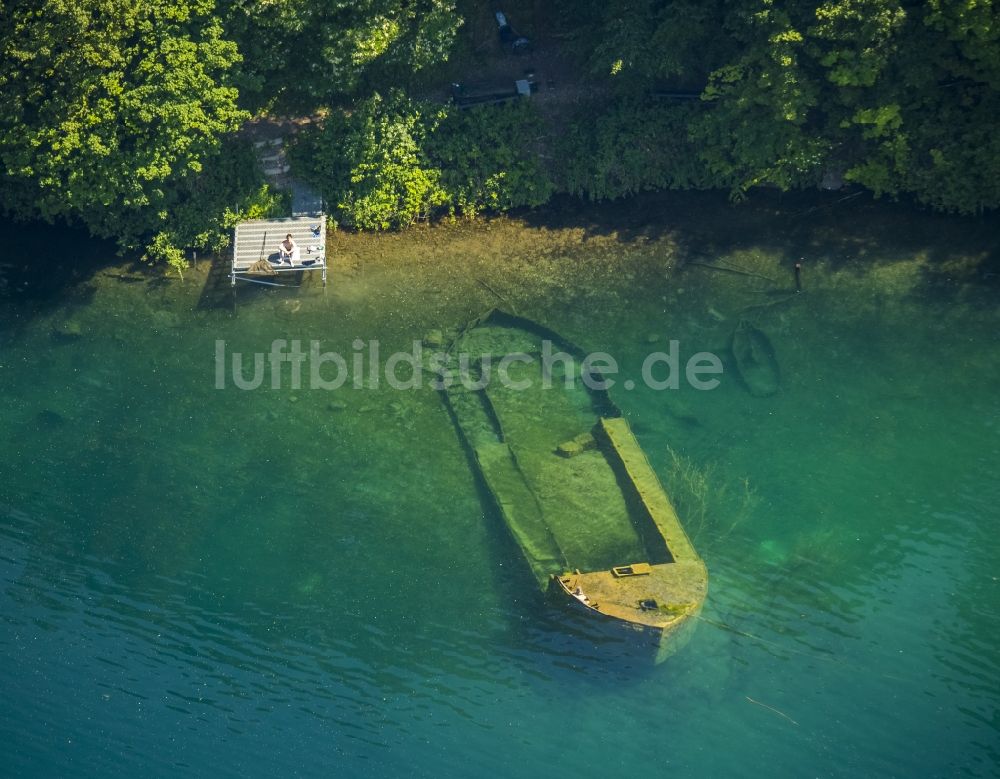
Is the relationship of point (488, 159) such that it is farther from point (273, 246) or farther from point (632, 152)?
point (273, 246)

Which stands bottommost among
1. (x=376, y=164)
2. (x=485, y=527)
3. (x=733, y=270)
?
(x=485, y=527)

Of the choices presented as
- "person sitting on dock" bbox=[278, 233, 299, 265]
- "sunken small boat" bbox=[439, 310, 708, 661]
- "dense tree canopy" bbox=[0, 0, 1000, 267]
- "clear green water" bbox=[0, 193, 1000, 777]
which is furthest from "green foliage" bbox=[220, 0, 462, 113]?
"sunken small boat" bbox=[439, 310, 708, 661]

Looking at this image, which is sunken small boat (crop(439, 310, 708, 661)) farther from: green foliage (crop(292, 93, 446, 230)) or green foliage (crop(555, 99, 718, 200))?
green foliage (crop(555, 99, 718, 200))

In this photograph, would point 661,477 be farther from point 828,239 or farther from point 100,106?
point 100,106

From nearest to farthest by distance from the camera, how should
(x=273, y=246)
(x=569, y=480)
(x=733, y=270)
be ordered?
(x=569, y=480), (x=733, y=270), (x=273, y=246)
